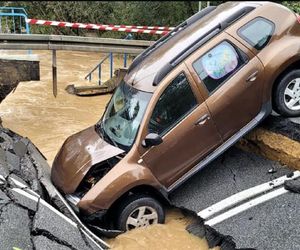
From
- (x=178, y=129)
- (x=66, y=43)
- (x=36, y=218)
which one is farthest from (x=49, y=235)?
(x=66, y=43)

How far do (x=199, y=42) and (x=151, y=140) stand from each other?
5.18 ft

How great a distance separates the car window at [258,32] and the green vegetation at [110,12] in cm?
1183

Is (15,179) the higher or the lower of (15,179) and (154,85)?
the lower

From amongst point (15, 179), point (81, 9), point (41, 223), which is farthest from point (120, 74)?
point (81, 9)

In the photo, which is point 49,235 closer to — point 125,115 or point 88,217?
point 88,217

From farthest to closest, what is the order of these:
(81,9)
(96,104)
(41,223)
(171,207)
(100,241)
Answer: (81,9) < (96,104) < (171,207) < (100,241) < (41,223)

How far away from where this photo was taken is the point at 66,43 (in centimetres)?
1113

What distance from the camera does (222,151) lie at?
249 inches

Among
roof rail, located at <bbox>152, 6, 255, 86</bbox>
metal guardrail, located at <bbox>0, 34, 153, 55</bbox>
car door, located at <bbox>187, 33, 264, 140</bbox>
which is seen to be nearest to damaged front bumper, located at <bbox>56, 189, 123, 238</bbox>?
roof rail, located at <bbox>152, 6, 255, 86</bbox>

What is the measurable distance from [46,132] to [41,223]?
585 centimetres

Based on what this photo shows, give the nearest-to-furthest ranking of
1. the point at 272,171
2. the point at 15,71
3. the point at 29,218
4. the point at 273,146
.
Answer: the point at 29,218
the point at 272,171
the point at 273,146
the point at 15,71

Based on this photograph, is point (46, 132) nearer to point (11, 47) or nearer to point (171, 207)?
point (11, 47)

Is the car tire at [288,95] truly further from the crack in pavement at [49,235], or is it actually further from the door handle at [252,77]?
the crack in pavement at [49,235]

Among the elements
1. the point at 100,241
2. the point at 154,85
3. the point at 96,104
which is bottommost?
the point at 96,104
